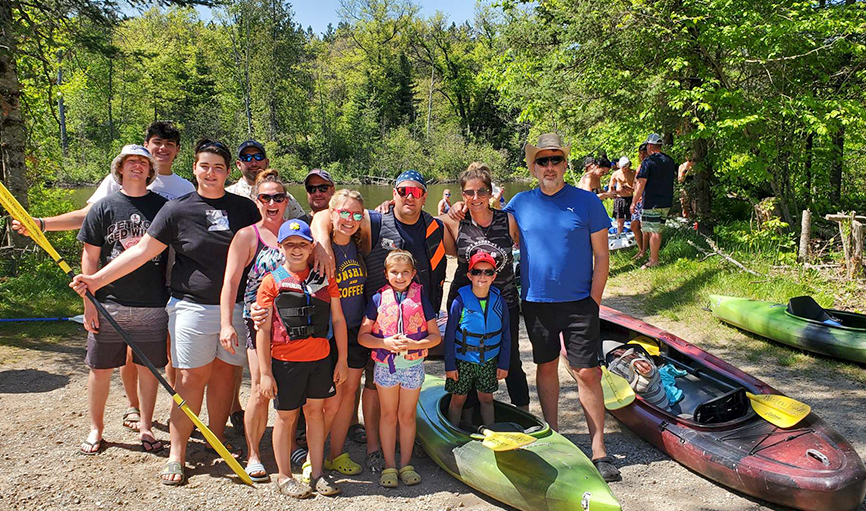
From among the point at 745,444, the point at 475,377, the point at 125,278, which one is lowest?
the point at 745,444

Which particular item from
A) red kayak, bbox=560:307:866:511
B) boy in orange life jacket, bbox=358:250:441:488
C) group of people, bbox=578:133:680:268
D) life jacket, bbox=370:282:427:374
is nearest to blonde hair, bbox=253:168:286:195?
boy in orange life jacket, bbox=358:250:441:488

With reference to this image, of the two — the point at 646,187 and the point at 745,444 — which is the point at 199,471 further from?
the point at 646,187

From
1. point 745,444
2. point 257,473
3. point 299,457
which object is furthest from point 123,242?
point 745,444

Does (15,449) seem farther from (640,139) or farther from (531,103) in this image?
(640,139)

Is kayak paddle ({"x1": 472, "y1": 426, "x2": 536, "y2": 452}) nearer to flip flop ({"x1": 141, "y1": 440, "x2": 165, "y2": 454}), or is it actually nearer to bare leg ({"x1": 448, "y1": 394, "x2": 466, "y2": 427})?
bare leg ({"x1": 448, "y1": 394, "x2": 466, "y2": 427})

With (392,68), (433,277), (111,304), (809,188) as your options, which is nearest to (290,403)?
(433,277)

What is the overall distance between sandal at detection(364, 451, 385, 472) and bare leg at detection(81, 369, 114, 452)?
5.97 ft

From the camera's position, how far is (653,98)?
31.1 ft

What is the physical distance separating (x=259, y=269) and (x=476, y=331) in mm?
1401

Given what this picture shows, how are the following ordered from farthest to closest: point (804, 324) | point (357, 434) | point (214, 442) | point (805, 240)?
1. point (805, 240)
2. point (804, 324)
3. point (357, 434)
4. point (214, 442)

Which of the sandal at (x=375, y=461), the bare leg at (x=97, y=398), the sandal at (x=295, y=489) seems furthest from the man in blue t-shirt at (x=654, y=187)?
the bare leg at (x=97, y=398)

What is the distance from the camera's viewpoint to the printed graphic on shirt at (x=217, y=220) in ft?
11.1

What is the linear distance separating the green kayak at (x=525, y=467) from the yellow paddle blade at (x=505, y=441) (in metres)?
0.13

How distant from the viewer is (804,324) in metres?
5.77
